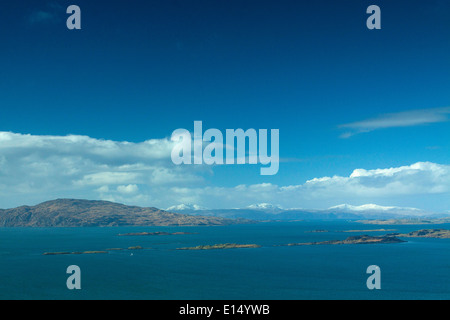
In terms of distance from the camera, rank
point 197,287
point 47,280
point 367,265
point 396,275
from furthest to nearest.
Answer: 1. point 367,265
2. point 396,275
3. point 47,280
4. point 197,287

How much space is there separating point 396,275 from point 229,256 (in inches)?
2511

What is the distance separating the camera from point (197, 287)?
9262 cm

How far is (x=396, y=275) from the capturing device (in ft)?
364
